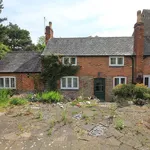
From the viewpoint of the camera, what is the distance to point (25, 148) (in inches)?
254

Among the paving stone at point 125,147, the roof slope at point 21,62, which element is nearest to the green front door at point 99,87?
the roof slope at point 21,62

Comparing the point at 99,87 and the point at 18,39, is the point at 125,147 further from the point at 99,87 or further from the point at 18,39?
the point at 18,39

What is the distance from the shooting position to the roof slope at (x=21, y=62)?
21500 millimetres

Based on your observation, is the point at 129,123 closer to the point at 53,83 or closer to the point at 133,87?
the point at 133,87

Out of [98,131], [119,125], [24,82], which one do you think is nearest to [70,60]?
[24,82]

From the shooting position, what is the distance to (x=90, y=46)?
2217 cm

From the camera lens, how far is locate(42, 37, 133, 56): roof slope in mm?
21000

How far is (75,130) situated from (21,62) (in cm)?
1703

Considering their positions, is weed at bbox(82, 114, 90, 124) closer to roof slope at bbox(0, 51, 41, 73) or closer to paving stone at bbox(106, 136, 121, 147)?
paving stone at bbox(106, 136, 121, 147)

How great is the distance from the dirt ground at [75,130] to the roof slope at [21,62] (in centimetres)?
1230

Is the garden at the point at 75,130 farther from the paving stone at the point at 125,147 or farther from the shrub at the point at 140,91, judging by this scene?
the shrub at the point at 140,91

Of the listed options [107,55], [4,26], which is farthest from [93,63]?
[4,26]

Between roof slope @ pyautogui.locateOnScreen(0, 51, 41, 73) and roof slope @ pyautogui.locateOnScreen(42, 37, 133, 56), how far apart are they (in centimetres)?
212

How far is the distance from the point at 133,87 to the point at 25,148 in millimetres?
10781
